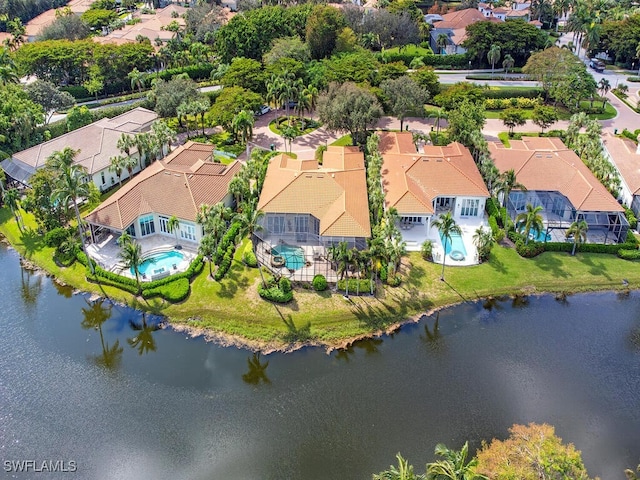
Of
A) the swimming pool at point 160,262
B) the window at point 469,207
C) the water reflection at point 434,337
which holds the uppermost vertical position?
the window at point 469,207

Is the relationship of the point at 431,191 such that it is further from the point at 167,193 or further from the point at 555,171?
the point at 167,193

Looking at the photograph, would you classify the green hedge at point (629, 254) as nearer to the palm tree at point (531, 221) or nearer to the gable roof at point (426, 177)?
the palm tree at point (531, 221)

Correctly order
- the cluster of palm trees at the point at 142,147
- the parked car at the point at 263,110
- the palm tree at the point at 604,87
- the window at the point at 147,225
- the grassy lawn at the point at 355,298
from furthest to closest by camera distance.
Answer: the palm tree at the point at 604,87 → the parked car at the point at 263,110 → the cluster of palm trees at the point at 142,147 → the window at the point at 147,225 → the grassy lawn at the point at 355,298

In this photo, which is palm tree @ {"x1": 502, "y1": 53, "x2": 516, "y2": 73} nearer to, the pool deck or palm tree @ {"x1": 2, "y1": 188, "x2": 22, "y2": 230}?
the pool deck

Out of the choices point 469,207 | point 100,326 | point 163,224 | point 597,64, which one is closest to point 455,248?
point 469,207

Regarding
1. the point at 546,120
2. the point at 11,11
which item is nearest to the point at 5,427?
the point at 546,120

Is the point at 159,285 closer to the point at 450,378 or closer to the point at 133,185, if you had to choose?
the point at 133,185

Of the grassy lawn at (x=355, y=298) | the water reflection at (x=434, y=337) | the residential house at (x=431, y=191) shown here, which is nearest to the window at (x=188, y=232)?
the grassy lawn at (x=355, y=298)
